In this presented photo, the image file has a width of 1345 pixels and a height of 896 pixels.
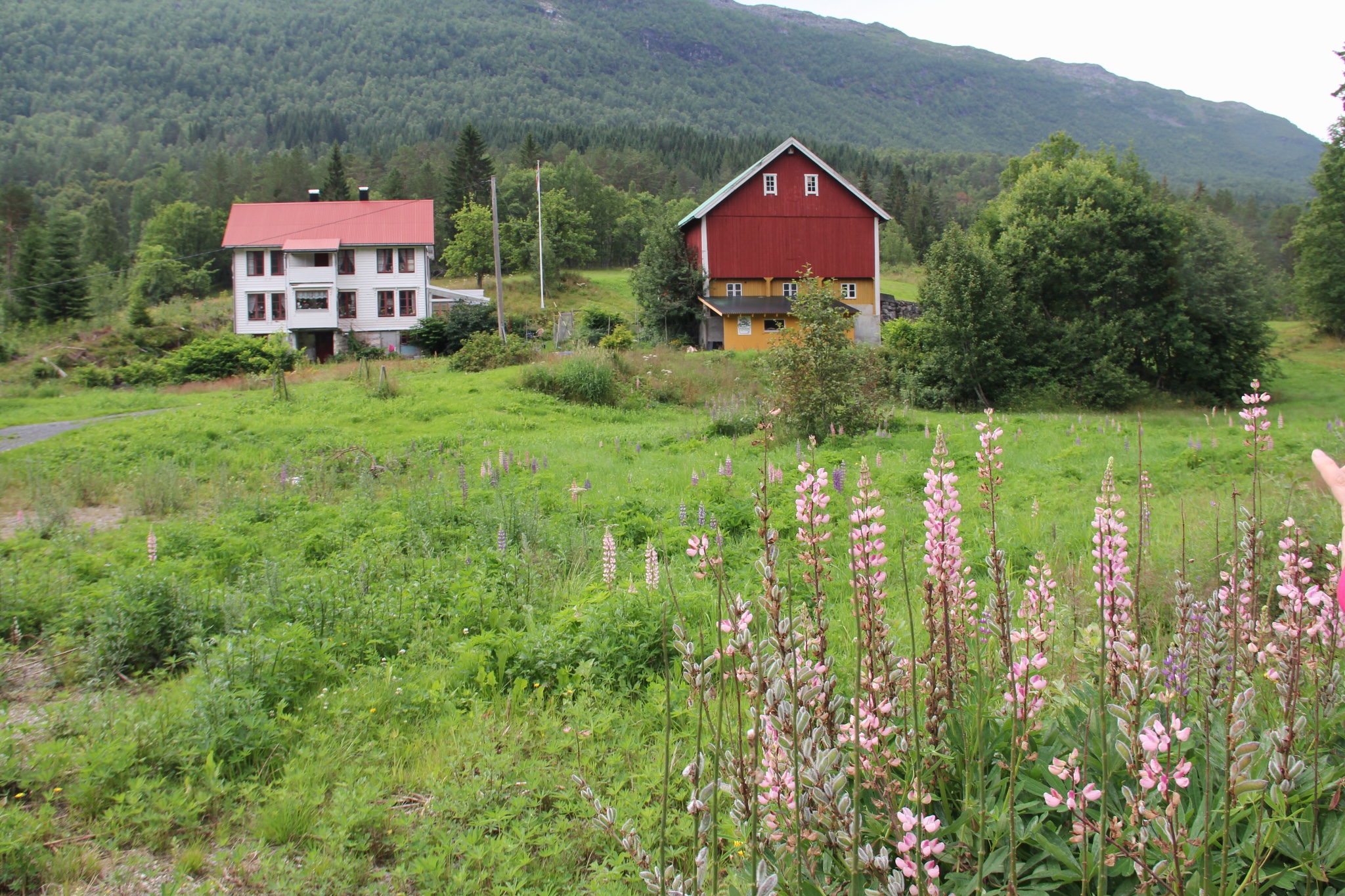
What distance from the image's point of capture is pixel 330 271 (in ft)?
163

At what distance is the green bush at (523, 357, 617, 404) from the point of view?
26953 millimetres

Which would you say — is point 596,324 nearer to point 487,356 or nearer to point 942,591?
point 487,356

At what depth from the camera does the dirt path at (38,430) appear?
57.9 feet

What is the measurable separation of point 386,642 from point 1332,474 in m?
5.43

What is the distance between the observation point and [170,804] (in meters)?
3.74

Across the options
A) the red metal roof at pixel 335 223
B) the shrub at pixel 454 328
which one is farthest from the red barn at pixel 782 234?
the red metal roof at pixel 335 223

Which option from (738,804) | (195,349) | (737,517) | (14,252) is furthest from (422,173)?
(738,804)

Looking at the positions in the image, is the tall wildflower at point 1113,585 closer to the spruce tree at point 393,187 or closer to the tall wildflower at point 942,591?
the tall wildflower at point 942,591

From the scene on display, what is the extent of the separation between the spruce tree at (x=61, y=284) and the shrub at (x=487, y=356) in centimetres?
3605

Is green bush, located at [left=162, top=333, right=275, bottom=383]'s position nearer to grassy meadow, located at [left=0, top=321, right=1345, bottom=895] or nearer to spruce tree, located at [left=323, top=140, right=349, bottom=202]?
grassy meadow, located at [left=0, top=321, right=1345, bottom=895]

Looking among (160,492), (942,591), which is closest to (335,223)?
(160,492)

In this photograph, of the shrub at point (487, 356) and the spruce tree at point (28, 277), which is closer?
the shrub at point (487, 356)

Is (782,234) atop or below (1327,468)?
atop

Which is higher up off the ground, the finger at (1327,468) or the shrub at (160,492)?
the finger at (1327,468)
